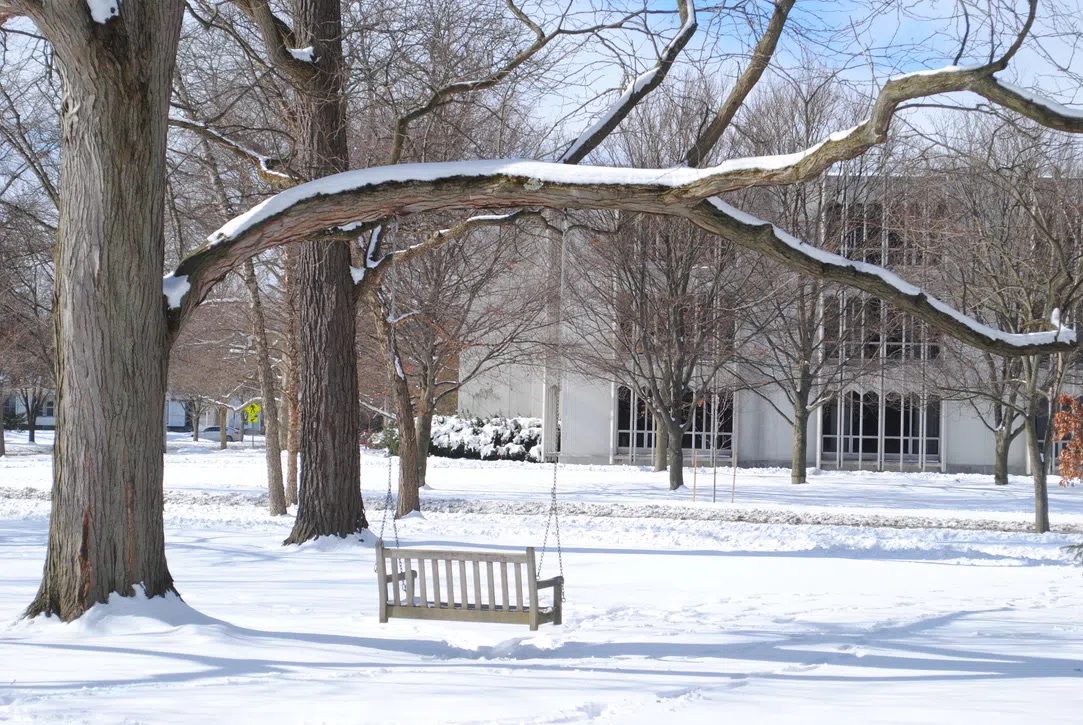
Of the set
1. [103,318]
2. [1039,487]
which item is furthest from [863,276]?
[1039,487]

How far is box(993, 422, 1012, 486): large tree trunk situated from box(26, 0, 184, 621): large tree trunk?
90.5 feet

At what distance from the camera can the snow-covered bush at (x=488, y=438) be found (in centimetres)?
3797

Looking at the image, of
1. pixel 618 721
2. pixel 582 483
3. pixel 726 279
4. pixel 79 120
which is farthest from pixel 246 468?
pixel 618 721

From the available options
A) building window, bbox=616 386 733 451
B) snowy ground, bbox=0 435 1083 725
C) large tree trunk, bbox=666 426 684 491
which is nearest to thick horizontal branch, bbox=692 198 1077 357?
snowy ground, bbox=0 435 1083 725

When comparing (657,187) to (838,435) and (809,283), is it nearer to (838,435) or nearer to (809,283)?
(809,283)

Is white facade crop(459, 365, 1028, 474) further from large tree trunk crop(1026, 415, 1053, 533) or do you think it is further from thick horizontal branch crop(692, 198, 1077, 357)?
thick horizontal branch crop(692, 198, 1077, 357)

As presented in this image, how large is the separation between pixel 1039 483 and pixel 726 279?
1010cm

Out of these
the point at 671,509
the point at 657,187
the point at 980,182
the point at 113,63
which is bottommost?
the point at 671,509

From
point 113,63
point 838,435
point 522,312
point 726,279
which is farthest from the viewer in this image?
point 838,435

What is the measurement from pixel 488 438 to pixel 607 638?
2996 centimetres

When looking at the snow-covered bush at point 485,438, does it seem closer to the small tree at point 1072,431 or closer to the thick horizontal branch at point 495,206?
the small tree at point 1072,431

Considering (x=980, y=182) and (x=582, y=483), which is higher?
(x=980, y=182)

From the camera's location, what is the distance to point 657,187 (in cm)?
787

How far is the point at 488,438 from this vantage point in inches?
1512
